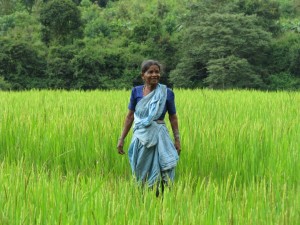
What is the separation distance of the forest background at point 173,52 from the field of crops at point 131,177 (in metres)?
15.7

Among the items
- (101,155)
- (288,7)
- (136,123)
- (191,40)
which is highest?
(288,7)

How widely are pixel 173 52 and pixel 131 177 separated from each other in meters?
21.2

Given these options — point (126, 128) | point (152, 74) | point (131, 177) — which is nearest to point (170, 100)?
point (152, 74)

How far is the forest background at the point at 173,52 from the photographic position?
21.3 meters

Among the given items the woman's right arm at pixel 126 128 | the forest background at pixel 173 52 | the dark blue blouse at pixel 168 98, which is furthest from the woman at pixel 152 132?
the forest background at pixel 173 52

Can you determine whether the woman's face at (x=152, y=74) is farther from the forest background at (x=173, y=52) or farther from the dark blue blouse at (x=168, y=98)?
the forest background at (x=173, y=52)

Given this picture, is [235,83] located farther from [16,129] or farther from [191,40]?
[16,129]

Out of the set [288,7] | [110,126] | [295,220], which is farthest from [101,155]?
[288,7]

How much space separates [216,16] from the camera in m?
21.8

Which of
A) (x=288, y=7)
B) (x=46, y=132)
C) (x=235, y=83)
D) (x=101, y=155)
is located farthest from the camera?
(x=288, y=7)

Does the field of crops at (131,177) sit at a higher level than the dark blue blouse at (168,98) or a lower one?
lower

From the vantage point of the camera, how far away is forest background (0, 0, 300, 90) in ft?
70.0

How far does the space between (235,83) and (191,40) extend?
3452 millimetres

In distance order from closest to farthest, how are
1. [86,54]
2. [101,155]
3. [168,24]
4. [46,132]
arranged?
[101,155], [46,132], [86,54], [168,24]
